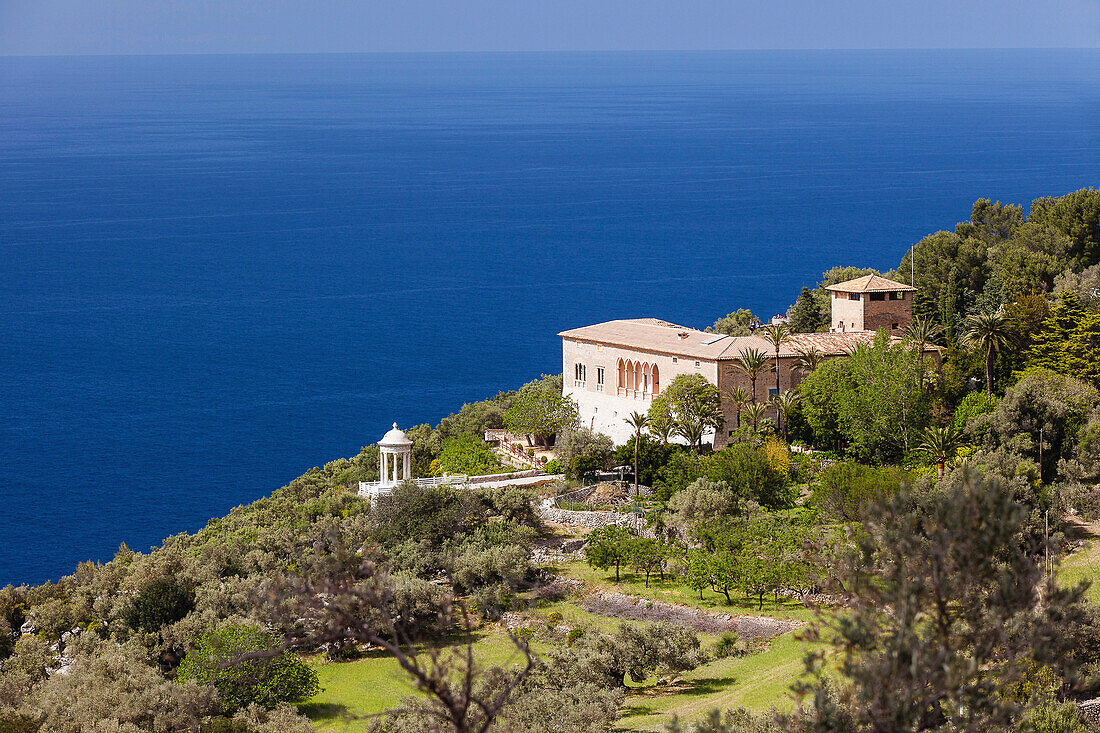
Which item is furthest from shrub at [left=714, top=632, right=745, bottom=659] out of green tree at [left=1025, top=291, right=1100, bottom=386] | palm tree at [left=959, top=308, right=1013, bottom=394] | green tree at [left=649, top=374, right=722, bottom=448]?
green tree at [left=1025, top=291, right=1100, bottom=386]

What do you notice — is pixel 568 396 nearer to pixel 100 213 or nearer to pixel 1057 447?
pixel 1057 447

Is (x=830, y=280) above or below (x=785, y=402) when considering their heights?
above

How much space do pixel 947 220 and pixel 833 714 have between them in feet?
501

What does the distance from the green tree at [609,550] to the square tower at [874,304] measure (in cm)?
2076

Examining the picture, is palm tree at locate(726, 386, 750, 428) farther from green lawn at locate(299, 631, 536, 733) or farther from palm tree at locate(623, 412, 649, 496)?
green lawn at locate(299, 631, 536, 733)

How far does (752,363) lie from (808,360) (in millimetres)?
3250

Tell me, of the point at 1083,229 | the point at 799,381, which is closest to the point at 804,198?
the point at 1083,229

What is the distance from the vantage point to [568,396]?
54.5m

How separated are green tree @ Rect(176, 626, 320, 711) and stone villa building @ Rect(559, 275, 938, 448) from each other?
22.1 meters

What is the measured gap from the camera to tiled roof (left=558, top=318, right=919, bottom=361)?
164ft

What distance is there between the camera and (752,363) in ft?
156

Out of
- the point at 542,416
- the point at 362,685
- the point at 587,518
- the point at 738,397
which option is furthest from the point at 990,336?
the point at 362,685

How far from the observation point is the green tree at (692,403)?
47844mm

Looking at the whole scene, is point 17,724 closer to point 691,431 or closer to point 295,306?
point 691,431
